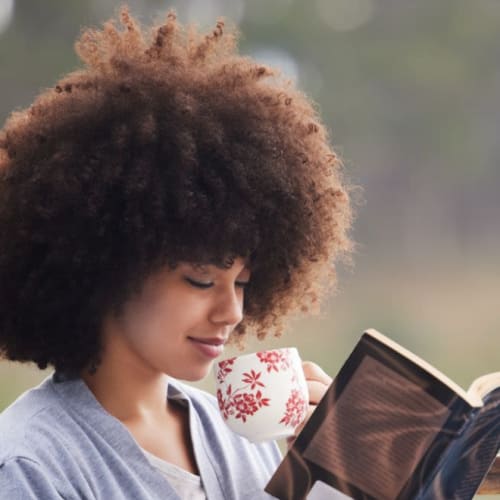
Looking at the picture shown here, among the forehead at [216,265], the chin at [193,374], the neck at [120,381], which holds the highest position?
the forehead at [216,265]

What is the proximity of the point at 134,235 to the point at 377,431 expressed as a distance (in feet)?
1.09

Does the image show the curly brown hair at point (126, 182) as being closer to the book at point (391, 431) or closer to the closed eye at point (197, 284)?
the closed eye at point (197, 284)

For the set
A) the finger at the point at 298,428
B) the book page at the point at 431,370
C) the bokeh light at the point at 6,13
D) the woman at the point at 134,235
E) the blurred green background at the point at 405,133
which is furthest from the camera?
the blurred green background at the point at 405,133

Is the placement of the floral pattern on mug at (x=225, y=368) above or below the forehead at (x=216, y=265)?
below

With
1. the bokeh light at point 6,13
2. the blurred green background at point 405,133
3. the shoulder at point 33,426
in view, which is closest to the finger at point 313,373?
the shoulder at point 33,426

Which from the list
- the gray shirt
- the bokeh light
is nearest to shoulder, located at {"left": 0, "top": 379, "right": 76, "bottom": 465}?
the gray shirt

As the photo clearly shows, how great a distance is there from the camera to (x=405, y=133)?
17.7ft

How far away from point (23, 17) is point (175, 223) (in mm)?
3655

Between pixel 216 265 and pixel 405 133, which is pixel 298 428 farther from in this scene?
pixel 405 133

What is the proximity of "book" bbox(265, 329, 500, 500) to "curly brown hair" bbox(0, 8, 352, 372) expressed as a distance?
8.6 inches

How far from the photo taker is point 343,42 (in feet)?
16.3

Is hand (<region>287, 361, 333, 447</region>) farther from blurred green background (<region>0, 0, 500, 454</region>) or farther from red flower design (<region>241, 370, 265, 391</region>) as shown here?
blurred green background (<region>0, 0, 500, 454</region>)

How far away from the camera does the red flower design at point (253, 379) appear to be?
3.61 feet

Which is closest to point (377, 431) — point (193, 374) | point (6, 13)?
point (193, 374)
